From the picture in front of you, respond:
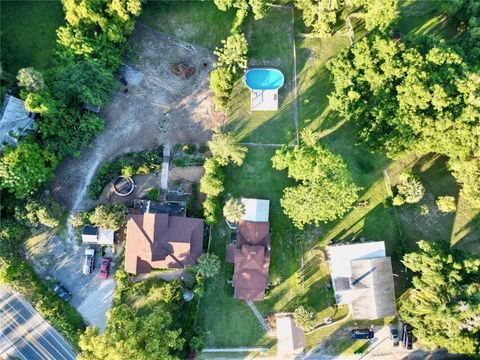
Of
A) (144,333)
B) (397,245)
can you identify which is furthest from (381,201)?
(144,333)

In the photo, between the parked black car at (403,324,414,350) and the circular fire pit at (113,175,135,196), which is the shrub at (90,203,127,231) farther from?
the parked black car at (403,324,414,350)

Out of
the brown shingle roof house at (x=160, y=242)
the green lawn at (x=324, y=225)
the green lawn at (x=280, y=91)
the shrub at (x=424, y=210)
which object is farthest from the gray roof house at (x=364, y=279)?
the brown shingle roof house at (x=160, y=242)

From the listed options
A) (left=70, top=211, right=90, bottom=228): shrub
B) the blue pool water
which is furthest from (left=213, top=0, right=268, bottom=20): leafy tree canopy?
(left=70, top=211, right=90, bottom=228): shrub

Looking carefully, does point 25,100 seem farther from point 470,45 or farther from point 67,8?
point 470,45

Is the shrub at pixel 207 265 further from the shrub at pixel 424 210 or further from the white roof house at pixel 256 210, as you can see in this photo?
the shrub at pixel 424 210

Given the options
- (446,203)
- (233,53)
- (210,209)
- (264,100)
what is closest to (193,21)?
(233,53)

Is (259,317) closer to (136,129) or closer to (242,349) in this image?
(242,349)
